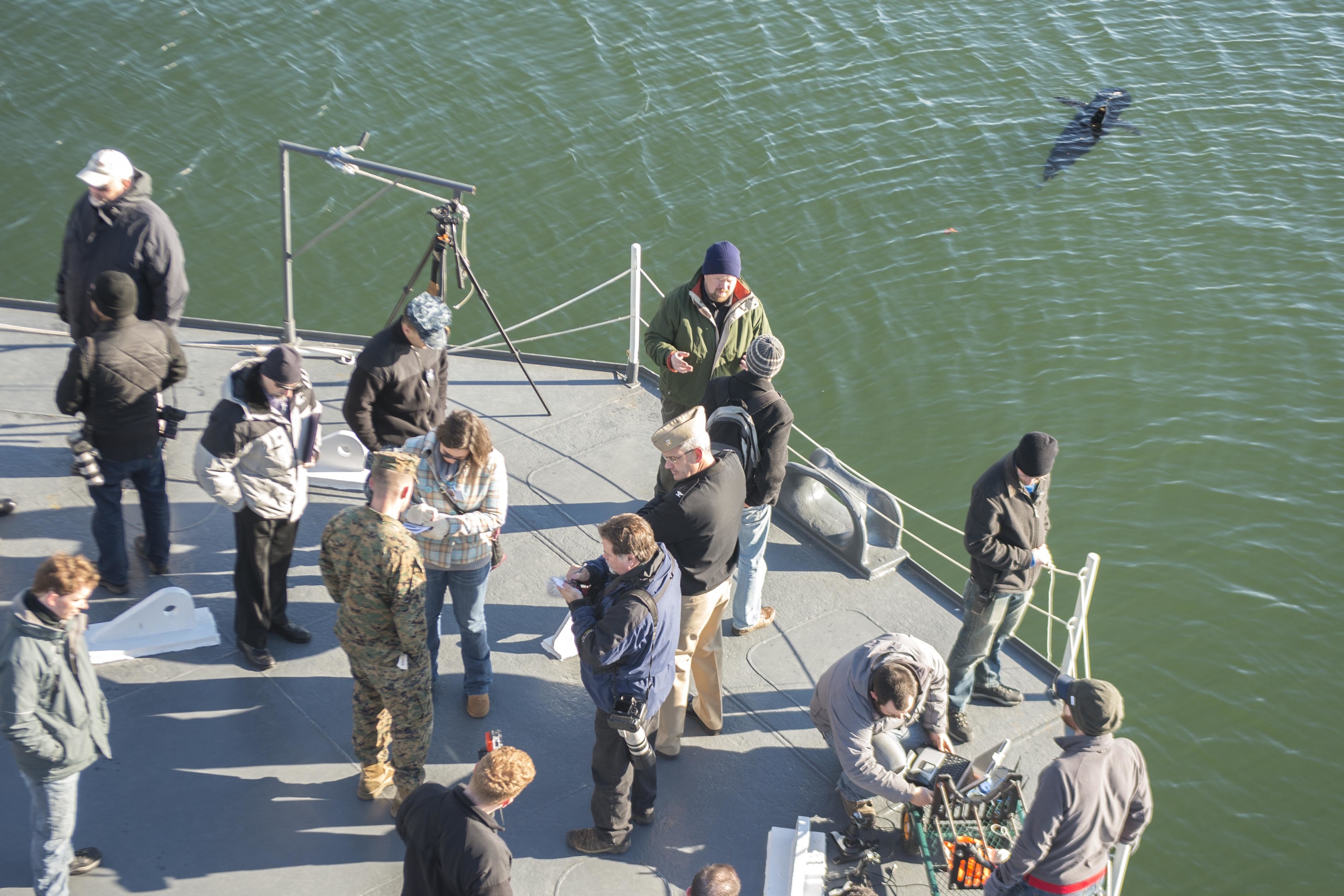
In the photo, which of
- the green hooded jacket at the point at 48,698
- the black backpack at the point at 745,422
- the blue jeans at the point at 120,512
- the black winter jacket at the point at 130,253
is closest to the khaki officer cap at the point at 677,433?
the black backpack at the point at 745,422

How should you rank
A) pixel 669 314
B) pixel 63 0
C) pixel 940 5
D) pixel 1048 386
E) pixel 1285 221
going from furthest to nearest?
pixel 940 5 → pixel 63 0 → pixel 1285 221 → pixel 1048 386 → pixel 669 314

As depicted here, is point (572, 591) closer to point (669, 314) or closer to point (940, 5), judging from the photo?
point (669, 314)

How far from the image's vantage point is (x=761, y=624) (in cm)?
641

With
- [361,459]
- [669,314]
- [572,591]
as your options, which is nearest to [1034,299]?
[669,314]

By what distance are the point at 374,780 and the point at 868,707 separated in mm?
2285

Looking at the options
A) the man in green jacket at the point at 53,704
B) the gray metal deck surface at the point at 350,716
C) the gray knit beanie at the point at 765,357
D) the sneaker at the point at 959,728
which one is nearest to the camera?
the man in green jacket at the point at 53,704

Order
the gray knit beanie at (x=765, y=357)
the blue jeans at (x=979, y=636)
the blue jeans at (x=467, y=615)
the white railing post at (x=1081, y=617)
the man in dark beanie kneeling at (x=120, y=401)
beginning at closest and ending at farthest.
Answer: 1. the blue jeans at (x=467, y=615)
2. the man in dark beanie kneeling at (x=120, y=401)
3. the gray knit beanie at (x=765, y=357)
4. the blue jeans at (x=979, y=636)
5. the white railing post at (x=1081, y=617)

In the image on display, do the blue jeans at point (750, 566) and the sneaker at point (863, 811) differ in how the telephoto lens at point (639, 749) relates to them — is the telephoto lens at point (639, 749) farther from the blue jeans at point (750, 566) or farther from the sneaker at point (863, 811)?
the blue jeans at point (750, 566)

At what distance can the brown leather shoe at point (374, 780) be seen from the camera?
5.05m

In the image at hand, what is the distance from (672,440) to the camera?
189 inches

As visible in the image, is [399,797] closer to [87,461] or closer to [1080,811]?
[87,461]

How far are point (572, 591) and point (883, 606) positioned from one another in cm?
277

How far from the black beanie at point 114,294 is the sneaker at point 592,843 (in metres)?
3.30

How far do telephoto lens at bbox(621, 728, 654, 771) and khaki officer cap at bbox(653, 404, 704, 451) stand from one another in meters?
1.21
